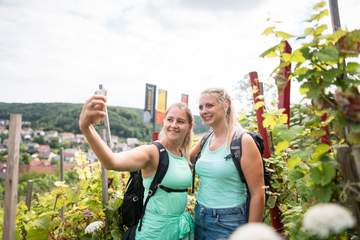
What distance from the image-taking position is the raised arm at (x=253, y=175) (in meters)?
1.97

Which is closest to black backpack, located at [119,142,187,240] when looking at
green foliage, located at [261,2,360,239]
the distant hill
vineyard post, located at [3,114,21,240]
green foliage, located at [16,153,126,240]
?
green foliage, located at [16,153,126,240]

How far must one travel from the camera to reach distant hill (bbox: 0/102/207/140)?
65625 mm

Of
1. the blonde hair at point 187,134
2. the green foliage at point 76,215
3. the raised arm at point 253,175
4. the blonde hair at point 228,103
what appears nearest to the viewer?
the raised arm at point 253,175

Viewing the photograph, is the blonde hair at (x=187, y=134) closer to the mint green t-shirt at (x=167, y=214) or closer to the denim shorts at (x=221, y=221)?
the mint green t-shirt at (x=167, y=214)

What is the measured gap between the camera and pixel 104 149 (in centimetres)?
176

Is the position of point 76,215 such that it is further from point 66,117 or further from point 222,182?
point 66,117

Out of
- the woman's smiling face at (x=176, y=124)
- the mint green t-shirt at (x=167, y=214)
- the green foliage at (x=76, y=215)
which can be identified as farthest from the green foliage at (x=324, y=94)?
the green foliage at (x=76, y=215)

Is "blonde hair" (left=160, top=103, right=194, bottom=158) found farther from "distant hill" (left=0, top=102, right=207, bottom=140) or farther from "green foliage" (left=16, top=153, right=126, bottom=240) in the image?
"distant hill" (left=0, top=102, right=207, bottom=140)

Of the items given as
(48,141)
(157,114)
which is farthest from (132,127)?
(157,114)

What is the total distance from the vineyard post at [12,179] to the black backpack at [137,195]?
3.81 feet

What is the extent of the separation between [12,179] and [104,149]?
1.65 metres

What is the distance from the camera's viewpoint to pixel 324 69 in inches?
43.0

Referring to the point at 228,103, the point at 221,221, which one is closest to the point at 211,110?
the point at 228,103

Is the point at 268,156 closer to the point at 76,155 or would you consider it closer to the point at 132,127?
the point at 76,155
